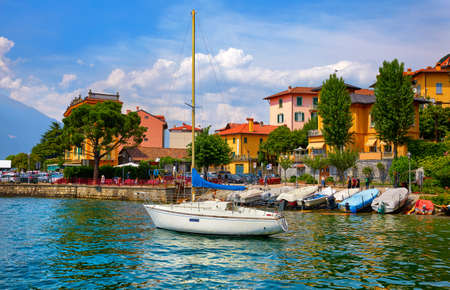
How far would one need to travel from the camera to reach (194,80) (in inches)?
960

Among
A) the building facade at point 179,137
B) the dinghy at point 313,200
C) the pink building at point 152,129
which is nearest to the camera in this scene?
the dinghy at point 313,200

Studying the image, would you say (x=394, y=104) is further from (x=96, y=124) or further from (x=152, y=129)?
(x=152, y=129)

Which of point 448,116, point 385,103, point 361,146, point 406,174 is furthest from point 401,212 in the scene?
point 448,116

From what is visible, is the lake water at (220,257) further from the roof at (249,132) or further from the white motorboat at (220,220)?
the roof at (249,132)

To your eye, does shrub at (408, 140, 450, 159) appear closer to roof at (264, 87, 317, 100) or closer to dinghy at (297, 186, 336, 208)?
dinghy at (297, 186, 336, 208)

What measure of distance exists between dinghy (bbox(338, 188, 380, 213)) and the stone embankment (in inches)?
683

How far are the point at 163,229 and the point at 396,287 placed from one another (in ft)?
45.1

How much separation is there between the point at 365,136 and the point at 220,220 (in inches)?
1554

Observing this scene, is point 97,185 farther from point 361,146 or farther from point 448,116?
point 448,116

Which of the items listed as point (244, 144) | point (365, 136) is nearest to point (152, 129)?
point (244, 144)

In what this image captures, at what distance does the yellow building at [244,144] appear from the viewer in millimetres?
73062

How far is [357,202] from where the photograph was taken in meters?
34.4

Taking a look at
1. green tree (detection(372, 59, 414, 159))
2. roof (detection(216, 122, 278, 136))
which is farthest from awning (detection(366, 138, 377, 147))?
roof (detection(216, 122, 278, 136))

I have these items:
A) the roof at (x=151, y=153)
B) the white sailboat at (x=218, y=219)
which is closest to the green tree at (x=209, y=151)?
the roof at (x=151, y=153)
